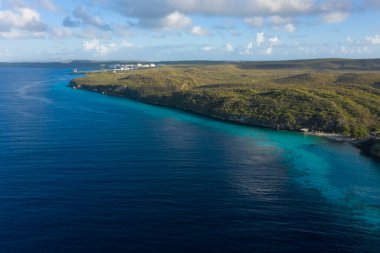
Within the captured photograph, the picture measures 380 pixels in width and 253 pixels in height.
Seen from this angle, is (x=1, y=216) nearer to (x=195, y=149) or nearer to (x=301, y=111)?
(x=195, y=149)

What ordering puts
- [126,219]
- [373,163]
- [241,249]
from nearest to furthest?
[241,249] → [126,219] → [373,163]

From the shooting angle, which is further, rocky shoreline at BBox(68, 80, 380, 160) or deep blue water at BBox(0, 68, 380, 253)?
rocky shoreline at BBox(68, 80, 380, 160)

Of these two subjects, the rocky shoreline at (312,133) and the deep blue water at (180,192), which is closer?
the deep blue water at (180,192)

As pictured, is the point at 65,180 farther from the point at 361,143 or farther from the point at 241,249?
the point at 361,143

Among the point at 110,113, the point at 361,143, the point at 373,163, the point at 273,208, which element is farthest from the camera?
the point at 110,113

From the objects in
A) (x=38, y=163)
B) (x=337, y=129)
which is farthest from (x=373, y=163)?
(x=38, y=163)

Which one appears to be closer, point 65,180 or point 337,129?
point 65,180
